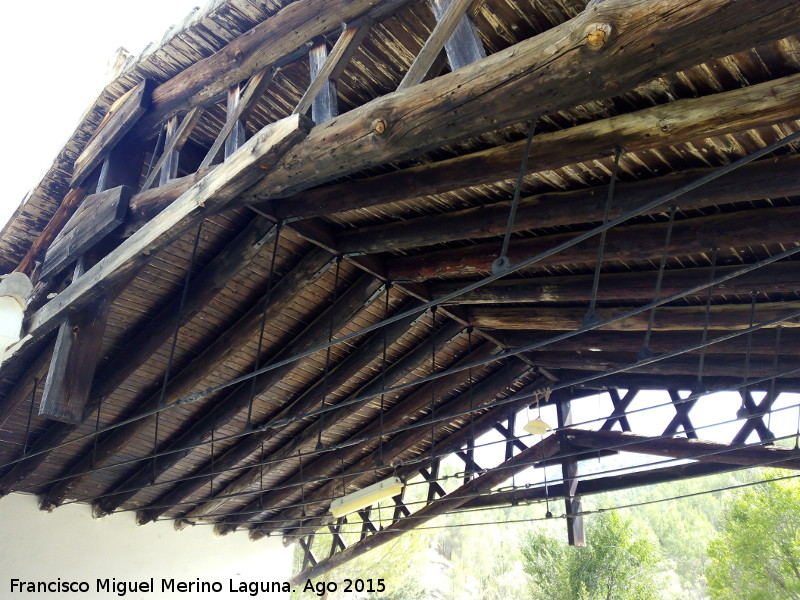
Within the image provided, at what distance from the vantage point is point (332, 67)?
3.22m

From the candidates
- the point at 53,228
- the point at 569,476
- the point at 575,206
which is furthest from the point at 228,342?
the point at 569,476

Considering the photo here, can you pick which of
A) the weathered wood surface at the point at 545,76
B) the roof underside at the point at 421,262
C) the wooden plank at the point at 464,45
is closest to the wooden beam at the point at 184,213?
the weathered wood surface at the point at 545,76

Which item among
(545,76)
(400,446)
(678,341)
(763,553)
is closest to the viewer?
(545,76)

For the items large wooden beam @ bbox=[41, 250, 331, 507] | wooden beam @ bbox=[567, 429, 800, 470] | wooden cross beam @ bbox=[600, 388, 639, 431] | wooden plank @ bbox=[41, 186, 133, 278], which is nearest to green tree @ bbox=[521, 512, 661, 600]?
wooden beam @ bbox=[567, 429, 800, 470]

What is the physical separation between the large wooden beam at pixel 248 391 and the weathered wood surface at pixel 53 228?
2395 millimetres

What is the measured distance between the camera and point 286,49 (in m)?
3.69

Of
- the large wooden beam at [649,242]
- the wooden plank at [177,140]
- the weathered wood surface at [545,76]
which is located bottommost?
the weathered wood surface at [545,76]

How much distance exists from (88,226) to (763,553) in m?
14.1

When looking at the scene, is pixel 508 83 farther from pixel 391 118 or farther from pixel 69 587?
pixel 69 587

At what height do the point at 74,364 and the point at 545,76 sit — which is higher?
the point at 545,76

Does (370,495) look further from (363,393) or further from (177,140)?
(177,140)

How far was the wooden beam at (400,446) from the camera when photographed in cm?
911

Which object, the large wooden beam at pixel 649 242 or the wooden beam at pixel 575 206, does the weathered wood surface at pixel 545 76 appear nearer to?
the wooden beam at pixel 575 206

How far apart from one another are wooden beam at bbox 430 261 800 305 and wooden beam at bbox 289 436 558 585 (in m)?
3.60
